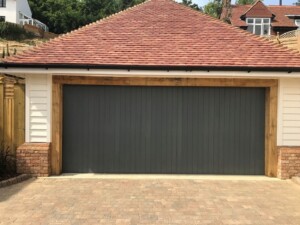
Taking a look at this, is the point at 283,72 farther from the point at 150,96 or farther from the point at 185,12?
the point at 185,12

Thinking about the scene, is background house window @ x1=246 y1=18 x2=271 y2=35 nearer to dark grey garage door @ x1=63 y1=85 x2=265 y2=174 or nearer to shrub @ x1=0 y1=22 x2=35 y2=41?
shrub @ x1=0 y1=22 x2=35 y2=41

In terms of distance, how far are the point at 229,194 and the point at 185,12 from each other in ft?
20.5

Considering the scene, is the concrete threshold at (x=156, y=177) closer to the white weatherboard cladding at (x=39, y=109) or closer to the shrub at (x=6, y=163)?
the shrub at (x=6, y=163)

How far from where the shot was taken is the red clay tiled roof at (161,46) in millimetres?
8844

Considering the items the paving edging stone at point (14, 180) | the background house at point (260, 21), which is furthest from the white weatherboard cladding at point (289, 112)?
the background house at point (260, 21)

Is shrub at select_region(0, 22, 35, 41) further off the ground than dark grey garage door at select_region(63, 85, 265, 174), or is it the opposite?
shrub at select_region(0, 22, 35, 41)

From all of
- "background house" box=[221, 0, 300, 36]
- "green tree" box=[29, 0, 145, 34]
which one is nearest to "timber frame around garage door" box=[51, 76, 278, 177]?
"background house" box=[221, 0, 300, 36]

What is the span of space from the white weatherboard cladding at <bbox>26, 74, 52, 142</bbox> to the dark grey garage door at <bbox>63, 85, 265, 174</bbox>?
0.46 m

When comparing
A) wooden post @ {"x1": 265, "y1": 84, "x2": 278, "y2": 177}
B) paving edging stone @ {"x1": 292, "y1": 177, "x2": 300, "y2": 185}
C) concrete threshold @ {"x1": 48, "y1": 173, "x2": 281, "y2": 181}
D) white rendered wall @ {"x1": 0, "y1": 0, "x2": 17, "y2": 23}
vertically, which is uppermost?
white rendered wall @ {"x1": 0, "y1": 0, "x2": 17, "y2": 23}

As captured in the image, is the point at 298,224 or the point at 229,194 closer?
the point at 298,224

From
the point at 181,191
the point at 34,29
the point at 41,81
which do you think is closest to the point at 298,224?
the point at 181,191

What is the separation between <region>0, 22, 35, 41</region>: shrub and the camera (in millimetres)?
42438

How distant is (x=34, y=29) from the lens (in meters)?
45.1

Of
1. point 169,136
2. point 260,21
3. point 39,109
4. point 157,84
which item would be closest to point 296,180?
point 169,136
